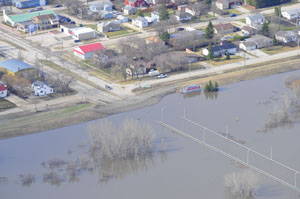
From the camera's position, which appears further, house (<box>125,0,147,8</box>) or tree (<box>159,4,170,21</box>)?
house (<box>125,0,147,8</box>)

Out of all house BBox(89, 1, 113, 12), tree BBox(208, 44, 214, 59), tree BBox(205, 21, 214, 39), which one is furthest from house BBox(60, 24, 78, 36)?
tree BBox(208, 44, 214, 59)

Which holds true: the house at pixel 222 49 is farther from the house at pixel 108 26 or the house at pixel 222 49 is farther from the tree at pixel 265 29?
the house at pixel 108 26

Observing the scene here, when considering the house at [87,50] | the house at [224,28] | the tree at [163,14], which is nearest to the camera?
the house at [87,50]

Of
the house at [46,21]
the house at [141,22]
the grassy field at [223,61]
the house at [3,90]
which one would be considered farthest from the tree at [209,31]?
the house at [3,90]

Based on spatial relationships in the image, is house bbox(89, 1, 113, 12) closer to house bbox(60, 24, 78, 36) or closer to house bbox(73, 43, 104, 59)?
house bbox(60, 24, 78, 36)

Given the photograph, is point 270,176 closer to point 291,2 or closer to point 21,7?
point 291,2

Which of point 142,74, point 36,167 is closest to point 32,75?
point 142,74
